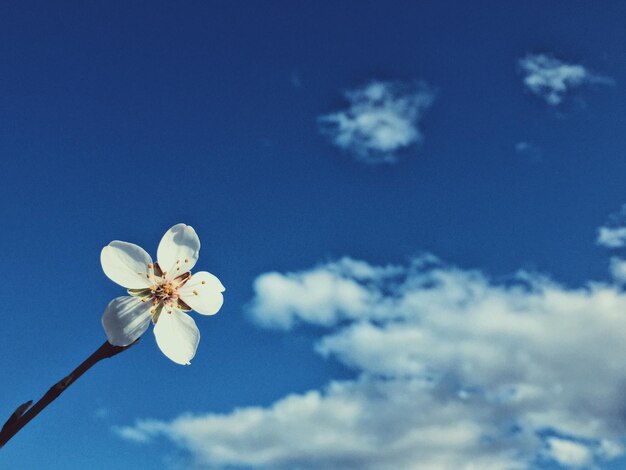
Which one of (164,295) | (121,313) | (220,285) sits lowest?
(121,313)

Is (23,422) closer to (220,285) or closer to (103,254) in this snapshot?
(103,254)

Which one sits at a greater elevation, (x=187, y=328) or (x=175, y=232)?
(x=175, y=232)

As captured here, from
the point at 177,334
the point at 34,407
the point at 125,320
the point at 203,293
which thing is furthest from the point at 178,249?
the point at 34,407

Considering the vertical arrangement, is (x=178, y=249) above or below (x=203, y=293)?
above

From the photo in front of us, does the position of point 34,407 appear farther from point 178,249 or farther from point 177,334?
point 178,249

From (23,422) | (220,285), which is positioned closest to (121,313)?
(23,422)

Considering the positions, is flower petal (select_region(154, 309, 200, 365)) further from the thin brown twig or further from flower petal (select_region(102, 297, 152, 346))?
the thin brown twig
